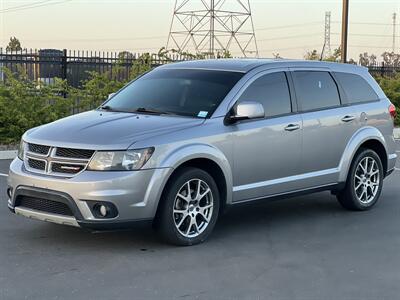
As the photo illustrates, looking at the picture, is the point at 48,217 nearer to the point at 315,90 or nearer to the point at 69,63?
the point at 315,90

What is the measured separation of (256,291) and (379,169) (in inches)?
151

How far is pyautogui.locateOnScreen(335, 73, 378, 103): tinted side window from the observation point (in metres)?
7.92

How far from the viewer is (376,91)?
8.34m

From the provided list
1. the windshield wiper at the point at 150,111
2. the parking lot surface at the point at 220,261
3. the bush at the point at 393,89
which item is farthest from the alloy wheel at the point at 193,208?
the bush at the point at 393,89

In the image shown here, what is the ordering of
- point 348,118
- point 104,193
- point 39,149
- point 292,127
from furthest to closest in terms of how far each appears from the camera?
point 348,118, point 292,127, point 39,149, point 104,193

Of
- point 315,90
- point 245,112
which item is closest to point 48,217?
point 245,112

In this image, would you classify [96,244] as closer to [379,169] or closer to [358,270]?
[358,270]

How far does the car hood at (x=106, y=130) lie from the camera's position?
18.9 feet

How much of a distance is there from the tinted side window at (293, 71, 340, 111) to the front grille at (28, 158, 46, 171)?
2887 millimetres

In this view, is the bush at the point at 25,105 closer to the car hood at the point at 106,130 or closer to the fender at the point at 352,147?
the car hood at the point at 106,130

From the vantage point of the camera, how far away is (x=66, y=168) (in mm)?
5766

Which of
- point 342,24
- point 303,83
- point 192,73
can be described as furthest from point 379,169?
point 342,24

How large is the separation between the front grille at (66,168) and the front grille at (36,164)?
0.14 metres

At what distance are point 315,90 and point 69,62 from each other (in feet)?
36.1
